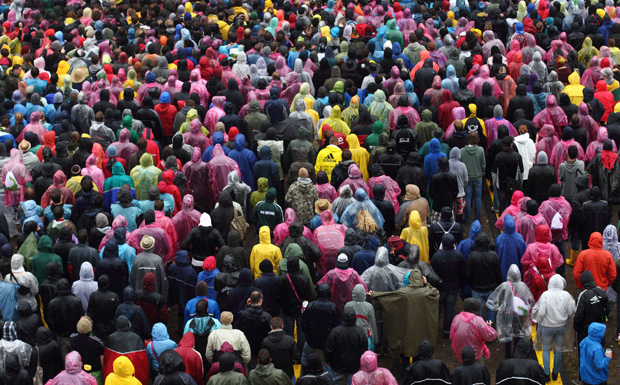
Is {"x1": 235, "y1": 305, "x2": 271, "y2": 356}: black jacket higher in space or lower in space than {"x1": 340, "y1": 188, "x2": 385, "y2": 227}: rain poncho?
lower

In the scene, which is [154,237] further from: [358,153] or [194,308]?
[358,153]

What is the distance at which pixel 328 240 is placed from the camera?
17.6m

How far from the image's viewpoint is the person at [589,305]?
15.6 meters

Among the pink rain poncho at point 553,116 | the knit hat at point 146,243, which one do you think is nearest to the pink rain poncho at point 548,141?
the pink rain poncho at point 553,116

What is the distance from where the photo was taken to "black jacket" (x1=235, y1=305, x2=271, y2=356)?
15.5 m

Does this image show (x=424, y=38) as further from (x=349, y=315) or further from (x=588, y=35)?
(x=349, y=315)

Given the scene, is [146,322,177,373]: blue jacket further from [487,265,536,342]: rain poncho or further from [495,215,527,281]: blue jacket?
[495,215,527,281]: blue jacket

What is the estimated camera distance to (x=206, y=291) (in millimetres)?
15805

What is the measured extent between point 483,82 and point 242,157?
6006 mm

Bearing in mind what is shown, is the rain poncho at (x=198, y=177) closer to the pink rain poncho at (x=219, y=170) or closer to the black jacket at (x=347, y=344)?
the pink rain poncho at (x=219, y=170)

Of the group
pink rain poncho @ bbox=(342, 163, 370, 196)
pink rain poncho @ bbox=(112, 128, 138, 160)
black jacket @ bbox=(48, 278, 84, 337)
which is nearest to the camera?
black jacket @ bbox=(48, 278, 84, 337)

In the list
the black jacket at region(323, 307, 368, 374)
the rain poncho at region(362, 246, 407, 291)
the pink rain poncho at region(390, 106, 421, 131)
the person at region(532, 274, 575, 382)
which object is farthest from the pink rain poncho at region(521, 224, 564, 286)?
the pink rain poncho at region(390, 106, 421, 131)

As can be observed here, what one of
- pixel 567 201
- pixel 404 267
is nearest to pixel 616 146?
pixel 567 201

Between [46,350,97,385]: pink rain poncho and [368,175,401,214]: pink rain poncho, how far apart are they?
701cm
